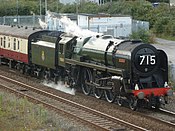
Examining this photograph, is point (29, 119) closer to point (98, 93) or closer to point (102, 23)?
point (98, 93)

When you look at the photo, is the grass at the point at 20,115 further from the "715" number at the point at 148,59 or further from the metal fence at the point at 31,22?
the metal fence at the point at 31,22

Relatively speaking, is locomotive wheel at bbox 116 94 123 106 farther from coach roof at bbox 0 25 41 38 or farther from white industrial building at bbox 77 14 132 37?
white industrial building at bbox 77 14 132 37

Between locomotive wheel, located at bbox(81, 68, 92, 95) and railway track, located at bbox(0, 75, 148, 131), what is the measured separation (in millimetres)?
1574

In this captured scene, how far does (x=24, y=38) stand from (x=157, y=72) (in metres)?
10.9

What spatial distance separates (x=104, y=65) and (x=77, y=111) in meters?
2.64

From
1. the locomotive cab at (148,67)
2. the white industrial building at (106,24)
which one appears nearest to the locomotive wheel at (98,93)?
the locomotive cab at (148,67)

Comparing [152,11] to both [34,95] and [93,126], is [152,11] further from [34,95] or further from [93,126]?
[93,126]

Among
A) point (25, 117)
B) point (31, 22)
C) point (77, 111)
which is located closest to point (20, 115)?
point (25, 117)

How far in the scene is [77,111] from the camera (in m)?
15.9

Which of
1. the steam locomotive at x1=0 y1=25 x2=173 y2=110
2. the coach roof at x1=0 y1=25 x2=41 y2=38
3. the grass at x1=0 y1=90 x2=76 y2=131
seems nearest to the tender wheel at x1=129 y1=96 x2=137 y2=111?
the steam locomotive at x1=0 y1=25 x2=173 y2=110

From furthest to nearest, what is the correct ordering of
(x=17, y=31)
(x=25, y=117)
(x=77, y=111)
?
1. (x=17, y=31)
2. (x=77, y=111)
3. (x=25, y=117)

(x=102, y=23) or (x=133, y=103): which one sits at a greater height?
(x=102, y=23)

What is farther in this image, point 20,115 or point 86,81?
point 86,81

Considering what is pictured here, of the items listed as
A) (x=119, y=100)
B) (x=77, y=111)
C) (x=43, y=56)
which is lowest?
(x=77, y=111)
